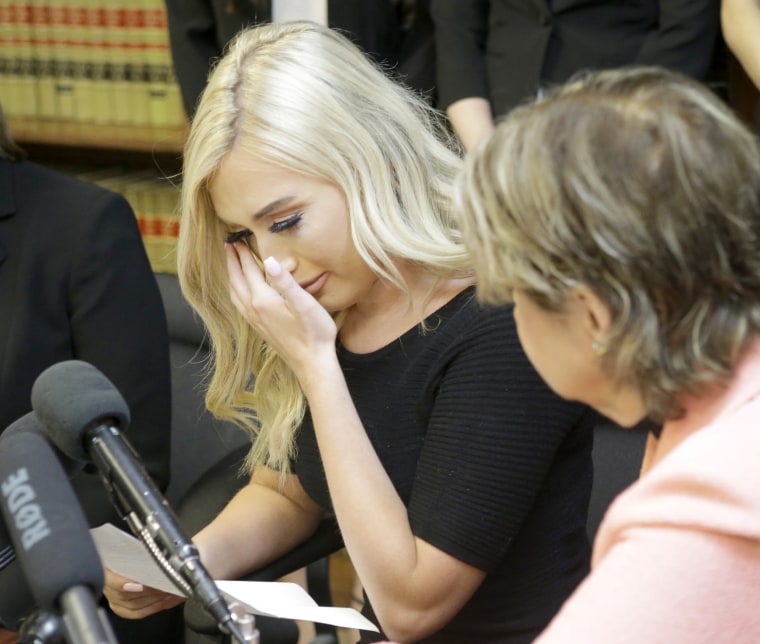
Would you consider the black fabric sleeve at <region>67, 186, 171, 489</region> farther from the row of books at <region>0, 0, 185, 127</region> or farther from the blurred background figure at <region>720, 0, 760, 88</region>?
the row of books at <region>0, 0, 185, 127</region>

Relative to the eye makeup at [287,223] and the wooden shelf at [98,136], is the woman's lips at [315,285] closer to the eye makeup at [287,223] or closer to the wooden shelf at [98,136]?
the eye makeup at [287,223]

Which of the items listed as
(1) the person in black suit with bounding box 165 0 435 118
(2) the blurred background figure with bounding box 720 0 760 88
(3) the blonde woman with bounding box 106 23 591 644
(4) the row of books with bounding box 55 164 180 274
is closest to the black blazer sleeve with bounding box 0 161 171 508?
(3) the blonde woman with bounding box 106 23 591 644

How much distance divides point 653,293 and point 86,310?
110 centimetres

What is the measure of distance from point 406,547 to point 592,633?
0.51 meters

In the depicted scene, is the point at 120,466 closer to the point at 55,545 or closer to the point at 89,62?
the point at 55,545

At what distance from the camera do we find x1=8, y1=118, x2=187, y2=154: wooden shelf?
2.93m

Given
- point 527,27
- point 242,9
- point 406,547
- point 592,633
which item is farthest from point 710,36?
point 592,633

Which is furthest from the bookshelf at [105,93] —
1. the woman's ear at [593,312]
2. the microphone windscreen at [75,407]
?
the woman's ear at [593,312]

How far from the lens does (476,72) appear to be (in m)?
2.28

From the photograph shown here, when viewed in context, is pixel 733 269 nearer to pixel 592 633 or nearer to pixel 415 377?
pixel 592 633

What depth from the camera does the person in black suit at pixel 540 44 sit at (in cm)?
208

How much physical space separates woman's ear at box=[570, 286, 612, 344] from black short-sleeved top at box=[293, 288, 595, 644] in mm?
401

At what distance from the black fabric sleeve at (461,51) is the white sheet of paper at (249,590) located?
1289 millimetres

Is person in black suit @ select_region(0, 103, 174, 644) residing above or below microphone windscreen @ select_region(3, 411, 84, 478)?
below
